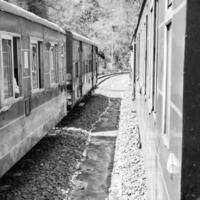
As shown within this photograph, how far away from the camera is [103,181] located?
6781mm

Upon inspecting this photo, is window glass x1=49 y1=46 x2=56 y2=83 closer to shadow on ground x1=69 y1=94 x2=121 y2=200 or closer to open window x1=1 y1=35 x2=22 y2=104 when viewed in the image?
shadow on ground x1=69 y1=94 x2=121 y2=200

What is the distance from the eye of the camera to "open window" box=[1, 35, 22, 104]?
5.05 meters

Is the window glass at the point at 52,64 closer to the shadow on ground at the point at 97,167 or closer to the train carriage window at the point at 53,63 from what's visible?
the train carriage window at the point at 53,63

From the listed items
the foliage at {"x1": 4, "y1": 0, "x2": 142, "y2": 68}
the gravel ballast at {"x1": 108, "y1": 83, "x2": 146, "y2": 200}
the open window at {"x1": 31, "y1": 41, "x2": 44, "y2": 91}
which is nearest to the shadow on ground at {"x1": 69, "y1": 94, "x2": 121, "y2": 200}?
the gravel ballast at {"x1": 108, "y1": 83, "x2": 146, "y2": 200}

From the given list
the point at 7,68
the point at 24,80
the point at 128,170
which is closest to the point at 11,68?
the point at 7,68

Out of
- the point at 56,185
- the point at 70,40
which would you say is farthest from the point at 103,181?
the point at 70,40

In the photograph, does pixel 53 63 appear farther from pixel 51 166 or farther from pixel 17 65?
pixel 17 65

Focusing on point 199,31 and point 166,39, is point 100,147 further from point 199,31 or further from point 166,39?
point 199,31

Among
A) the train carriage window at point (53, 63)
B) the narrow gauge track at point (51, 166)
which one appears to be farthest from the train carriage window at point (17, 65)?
the train carriage window at point (53, 63)

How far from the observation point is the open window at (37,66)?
6869mm

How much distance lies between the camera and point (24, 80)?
6109 mm

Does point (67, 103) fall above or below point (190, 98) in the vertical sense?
below

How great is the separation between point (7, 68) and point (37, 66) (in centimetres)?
204

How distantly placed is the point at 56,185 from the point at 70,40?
20.9ft
